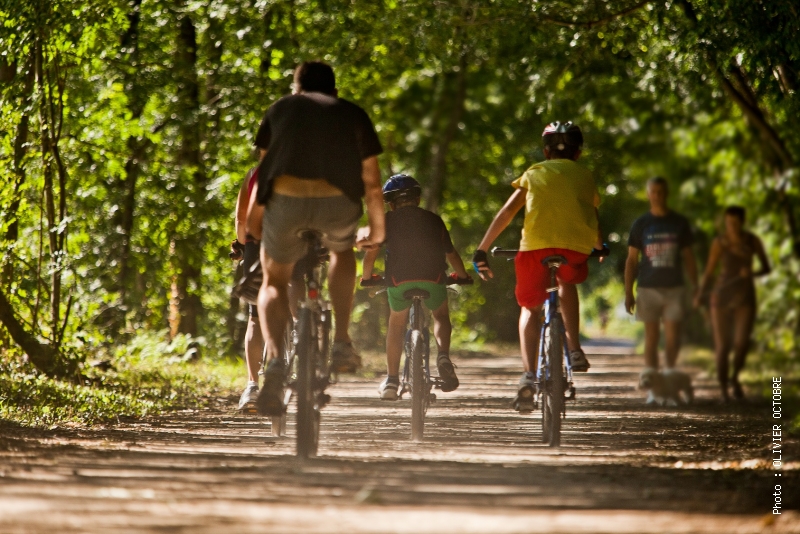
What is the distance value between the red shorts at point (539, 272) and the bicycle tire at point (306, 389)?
203 cm

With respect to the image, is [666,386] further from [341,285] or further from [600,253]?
[341,285]

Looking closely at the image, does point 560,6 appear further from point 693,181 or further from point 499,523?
point 499,523

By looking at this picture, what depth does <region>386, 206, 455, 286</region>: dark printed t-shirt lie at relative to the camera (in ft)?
28.2

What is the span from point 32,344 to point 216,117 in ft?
21.3

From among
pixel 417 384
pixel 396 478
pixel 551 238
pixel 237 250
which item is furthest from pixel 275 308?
pixel 551 238

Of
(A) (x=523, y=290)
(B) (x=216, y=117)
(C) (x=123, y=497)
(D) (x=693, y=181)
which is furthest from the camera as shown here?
(D) (x=693, y=181)

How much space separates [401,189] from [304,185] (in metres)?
2.26

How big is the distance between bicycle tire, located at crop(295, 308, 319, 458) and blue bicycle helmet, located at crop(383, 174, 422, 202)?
218cm

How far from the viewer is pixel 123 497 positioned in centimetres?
505

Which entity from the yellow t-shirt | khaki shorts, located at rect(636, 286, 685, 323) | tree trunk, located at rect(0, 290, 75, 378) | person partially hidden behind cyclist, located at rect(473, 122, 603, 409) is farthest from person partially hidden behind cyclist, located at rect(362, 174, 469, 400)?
khaki shorts, located at rect(636, 286, 685, 323)

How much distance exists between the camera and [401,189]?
8859 millimetres

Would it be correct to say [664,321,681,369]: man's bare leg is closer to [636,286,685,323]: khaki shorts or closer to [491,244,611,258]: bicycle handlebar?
[636,286,685,323]: khaki shorts

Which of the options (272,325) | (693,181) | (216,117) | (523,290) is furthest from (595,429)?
(693,181)

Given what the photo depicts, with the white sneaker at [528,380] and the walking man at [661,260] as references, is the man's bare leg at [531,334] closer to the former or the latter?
the white sneaker at [528,380]
